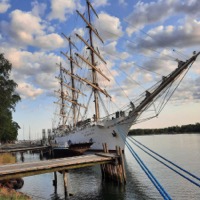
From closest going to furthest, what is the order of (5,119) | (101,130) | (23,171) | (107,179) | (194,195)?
(23,171), (194,195), (107,179), (5,119), (101,130)

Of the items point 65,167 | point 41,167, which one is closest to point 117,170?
point 65,167

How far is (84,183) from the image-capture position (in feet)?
83.7

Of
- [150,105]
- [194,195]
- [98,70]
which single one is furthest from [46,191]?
[98,70]

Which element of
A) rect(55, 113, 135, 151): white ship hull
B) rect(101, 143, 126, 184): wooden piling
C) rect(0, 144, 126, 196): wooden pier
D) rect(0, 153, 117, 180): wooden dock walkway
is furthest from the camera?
rect(55, 113, 135, 151): white ship hull

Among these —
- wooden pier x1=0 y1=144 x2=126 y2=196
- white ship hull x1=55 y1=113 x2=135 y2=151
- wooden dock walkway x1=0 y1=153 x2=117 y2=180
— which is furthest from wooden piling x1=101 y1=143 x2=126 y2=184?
white ship hull x1=55 y1=113 x2=135 y2=151

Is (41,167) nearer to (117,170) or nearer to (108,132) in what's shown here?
(117,170)

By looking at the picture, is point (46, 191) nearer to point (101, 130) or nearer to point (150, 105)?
point (150, 105)

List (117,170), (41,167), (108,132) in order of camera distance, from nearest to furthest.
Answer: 1. (41,167)
2. (117,170)
3. (108,132)

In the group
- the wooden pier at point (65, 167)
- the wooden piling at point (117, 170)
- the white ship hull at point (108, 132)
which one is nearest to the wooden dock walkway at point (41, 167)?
the wooden pier at point (65, 167)

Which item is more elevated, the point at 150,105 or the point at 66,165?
the point at 150,105

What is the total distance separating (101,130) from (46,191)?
1869cm

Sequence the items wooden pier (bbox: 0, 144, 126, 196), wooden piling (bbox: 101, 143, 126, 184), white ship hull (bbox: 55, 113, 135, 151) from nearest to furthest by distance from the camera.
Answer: wooden pier (bbox: 0, 144, 126, 196) → wooden piling (bbox: 101, 143, 126, 184) → white ship hull (bbox: 55, 113, 135, 151)

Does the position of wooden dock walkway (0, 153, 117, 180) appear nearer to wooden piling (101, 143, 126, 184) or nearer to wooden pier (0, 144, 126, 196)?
wooden pier (0, 144, 126, 196)

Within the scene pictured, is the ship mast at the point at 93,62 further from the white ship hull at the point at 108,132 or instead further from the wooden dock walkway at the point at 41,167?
the wooden dock walkway at the point at 41,167
